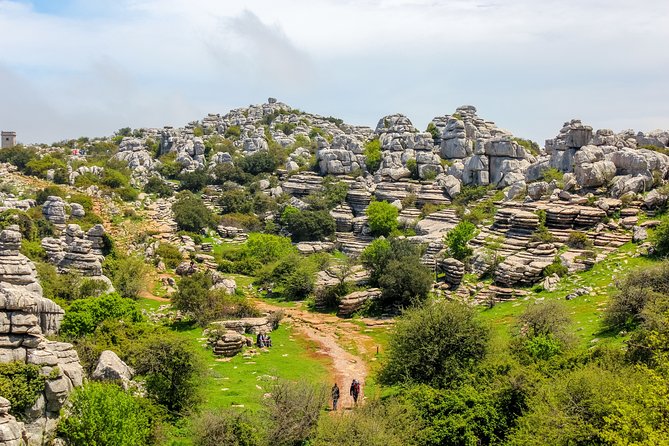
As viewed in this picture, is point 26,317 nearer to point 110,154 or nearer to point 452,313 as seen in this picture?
point 452,313

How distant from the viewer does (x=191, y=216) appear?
2564 inches

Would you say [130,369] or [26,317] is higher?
[26,317]

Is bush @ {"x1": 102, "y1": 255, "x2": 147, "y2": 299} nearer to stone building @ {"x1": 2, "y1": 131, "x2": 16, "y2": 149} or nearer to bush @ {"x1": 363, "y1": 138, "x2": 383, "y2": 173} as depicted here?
bush @ {"x1": 363, "y1": 138, "x2": 383, "y2": 173}

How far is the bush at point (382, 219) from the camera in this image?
63.3 metres

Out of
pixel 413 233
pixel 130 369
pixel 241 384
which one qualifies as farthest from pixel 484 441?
pixel 413 233

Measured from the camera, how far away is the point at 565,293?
37844 millimetres

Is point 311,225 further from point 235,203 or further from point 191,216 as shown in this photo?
point 235,203

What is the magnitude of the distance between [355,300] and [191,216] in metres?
27.2

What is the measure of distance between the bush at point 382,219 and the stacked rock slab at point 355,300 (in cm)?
1862

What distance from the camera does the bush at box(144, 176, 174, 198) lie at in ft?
257

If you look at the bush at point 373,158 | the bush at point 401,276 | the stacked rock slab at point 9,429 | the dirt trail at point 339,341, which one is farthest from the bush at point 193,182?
the stacked rock slab at point 9,429

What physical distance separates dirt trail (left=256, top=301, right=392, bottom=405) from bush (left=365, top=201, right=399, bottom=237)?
20.0 meters

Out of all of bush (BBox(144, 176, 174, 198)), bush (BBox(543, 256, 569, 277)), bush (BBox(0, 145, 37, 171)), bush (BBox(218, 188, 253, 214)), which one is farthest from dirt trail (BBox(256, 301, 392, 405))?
bush (BBox(0, 145, 37, 171))

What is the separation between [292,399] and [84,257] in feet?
82.1
